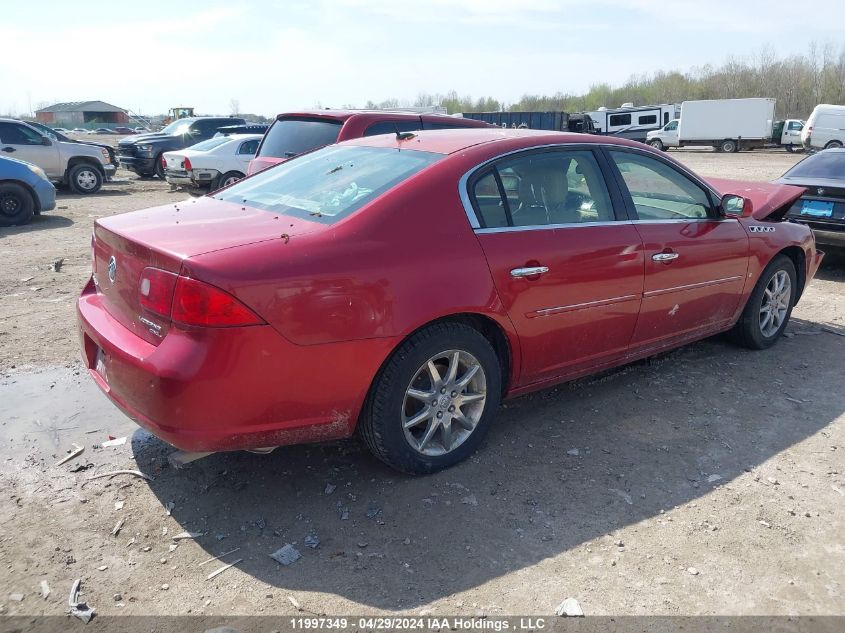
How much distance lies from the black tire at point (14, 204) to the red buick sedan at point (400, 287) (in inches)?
349

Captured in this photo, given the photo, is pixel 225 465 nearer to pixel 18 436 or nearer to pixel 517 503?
pixel 18 436

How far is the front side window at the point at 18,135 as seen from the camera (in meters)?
15.2

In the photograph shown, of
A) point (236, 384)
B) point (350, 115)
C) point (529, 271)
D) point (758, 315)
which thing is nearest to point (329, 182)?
point (529, 271)

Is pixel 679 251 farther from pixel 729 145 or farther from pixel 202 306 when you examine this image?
pixel 729 145

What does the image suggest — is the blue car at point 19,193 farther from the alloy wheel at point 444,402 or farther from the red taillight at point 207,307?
the alloy wheel at point 444,402

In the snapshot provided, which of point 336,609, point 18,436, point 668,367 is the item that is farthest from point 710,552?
point 18,436

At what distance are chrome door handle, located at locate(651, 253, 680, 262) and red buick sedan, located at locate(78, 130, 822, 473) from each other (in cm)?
1

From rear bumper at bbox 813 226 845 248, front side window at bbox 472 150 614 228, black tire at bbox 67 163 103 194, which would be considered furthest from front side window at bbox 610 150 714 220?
black tire at bbox 67 163 103 194

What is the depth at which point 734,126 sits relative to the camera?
131ft

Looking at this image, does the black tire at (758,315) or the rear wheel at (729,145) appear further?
the rear wheel at (729,145)

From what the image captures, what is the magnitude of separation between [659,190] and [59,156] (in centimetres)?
1559

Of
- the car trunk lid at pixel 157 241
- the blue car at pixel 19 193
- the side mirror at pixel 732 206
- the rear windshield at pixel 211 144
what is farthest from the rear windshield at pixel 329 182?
the rear windshield at pixel 211 144

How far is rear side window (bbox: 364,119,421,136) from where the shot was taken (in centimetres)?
764

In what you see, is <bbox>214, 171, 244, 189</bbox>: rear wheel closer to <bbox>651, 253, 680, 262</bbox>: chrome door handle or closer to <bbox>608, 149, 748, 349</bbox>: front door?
<bbox>608, 149, 748, 349</bbox>: front door
